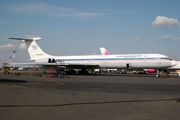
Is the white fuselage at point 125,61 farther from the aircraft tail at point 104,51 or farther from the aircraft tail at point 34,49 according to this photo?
the aircraft tail at point 104,51

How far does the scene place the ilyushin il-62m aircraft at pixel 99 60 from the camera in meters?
28.7

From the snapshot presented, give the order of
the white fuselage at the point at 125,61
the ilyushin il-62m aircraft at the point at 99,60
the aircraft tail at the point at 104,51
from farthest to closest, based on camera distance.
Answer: the aircraft tail at the point at 104,51, the ilyushin il-62m aircraft at the point at 99,60, the white fuselage at the point at 125,61

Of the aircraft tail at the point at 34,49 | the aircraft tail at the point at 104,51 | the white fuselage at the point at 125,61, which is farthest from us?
the aircraft tail at the point at 104,51

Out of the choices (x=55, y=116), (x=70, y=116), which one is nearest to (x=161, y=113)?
(x=70, y=116)

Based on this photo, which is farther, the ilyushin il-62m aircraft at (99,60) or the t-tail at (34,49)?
the t-tail at (34,49)

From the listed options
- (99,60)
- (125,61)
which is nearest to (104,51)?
(99,60)

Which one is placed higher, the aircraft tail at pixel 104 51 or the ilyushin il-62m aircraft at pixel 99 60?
the aircraft tail at pixel 104 51

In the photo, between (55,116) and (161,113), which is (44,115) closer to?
(55,116)

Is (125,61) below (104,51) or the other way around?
below

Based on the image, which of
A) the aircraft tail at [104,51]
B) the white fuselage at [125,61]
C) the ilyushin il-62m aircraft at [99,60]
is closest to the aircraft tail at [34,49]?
the ilyushin il-62m aircraft at [99,60]

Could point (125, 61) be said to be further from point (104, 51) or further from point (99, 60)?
point (104, 51)

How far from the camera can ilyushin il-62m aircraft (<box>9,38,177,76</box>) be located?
2867cm

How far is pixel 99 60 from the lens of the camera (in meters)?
33.0

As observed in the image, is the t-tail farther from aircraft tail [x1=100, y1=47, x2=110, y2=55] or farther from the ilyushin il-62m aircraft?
aircraft tail [x1=100, y1=47, x2=110, y2=55]
